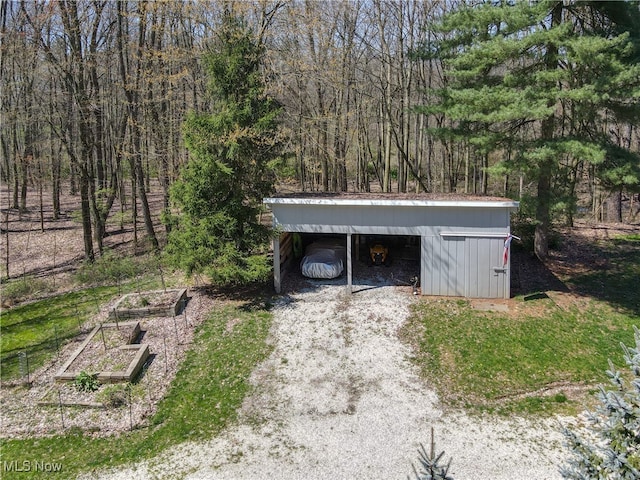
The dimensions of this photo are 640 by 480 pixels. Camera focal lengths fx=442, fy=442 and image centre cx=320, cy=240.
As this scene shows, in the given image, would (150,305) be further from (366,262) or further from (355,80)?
(355,80)

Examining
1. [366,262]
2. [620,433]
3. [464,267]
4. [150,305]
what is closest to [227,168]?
[150,305]

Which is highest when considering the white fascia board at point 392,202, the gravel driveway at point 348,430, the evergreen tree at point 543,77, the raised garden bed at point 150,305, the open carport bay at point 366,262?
the evergreen tree at point 543,77

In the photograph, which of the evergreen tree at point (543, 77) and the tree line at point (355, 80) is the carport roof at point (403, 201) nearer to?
the tree line at point (355, 80)

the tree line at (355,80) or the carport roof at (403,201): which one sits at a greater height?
the tree line at (355,80)

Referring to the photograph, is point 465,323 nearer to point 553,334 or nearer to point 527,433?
point 553,334

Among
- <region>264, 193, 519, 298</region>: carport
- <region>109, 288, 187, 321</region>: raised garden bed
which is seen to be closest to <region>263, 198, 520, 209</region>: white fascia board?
<region>264, 193, 519, 298</region>: carport

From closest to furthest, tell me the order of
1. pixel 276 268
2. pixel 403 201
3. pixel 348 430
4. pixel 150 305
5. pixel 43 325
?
pixel 348 430 < pixel 43 325 < pixel 150 305 < pixel 403 201 < pixel 276 268

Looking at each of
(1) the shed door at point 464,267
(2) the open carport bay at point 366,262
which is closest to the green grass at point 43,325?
(2) the open carport bay at point 366,262

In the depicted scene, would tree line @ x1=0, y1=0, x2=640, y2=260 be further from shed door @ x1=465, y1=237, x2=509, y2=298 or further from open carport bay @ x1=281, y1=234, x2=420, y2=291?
open carport bay @ x1=281, y1=234, x2=420, y2=291
